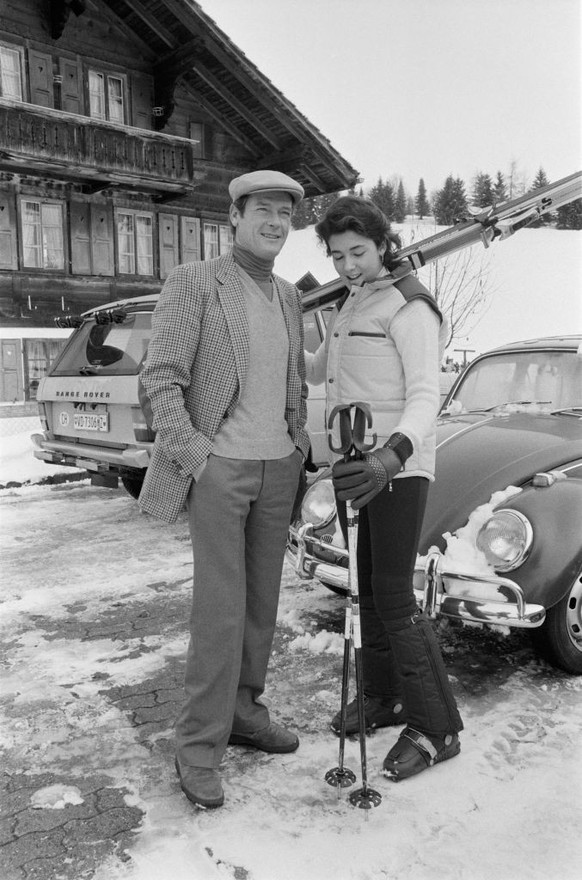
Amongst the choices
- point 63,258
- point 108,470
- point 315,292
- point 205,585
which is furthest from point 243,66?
point 205,585

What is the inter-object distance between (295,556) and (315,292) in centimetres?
156

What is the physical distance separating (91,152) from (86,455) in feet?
33.4

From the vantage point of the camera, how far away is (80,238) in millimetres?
16438

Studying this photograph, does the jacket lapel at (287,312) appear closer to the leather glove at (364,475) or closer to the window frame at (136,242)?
the leather glove at (364,475)

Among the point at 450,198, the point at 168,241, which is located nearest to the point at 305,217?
the point at 450,198

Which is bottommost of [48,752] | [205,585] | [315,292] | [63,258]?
[48,752]

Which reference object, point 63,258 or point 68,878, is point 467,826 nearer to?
point 68,878

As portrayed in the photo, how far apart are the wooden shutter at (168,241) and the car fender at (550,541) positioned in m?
15.4

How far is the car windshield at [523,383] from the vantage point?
15.2 feet

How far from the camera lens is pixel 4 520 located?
705 centimetres

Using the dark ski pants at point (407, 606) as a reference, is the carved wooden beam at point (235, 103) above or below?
above

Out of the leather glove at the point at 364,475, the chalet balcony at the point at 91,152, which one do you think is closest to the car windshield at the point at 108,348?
the leather glove at the point at 364,475

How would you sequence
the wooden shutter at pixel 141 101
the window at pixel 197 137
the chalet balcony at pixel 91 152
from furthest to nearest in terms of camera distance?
the window at pixel 197 137
the wooden shutter at pixel 141 101
the chalet balcony at pixel 91 152

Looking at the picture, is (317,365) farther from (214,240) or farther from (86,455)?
(214,240)
